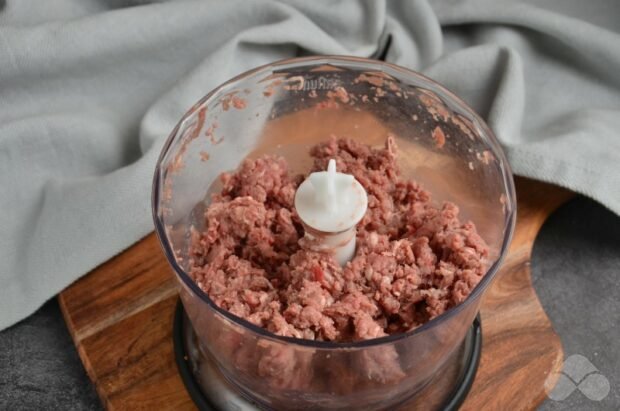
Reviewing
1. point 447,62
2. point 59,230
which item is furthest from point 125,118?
point 447,62

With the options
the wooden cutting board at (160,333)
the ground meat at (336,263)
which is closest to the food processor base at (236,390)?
the wooden cutting board at (160,333)

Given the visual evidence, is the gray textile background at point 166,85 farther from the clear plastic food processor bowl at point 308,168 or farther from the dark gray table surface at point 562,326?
the clear plastic food processor bowl at point 308,168

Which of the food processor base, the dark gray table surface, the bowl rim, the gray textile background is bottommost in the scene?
the dark gray table surface

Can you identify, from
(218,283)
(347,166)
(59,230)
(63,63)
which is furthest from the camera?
(63,63)

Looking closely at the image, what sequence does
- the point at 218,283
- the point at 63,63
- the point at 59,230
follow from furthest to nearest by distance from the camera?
the point at 63,63 < the point at 59,230 < the point at 218,283

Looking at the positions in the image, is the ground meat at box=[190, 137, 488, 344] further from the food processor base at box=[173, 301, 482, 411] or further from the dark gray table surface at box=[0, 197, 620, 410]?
the dark gray table surface at box=[0, 197, 620, 410]

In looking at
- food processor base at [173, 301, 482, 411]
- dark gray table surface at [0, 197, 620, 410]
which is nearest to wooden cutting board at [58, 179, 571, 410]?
food processor base at [173, 301, 482, 411]

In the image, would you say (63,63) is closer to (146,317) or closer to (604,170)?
(146,317)
